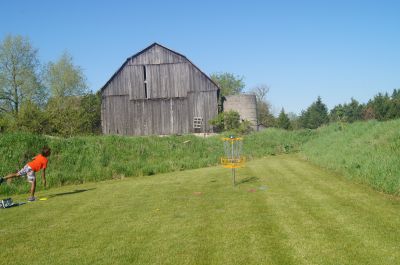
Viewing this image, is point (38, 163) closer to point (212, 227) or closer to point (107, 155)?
point (212, 227)

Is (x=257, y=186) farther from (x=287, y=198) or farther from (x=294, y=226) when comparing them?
(x=294, y=226)

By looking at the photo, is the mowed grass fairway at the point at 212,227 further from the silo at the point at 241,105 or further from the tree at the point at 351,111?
the tree at the point at 351,111

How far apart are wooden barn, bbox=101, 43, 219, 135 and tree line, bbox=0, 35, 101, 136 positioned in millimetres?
5535

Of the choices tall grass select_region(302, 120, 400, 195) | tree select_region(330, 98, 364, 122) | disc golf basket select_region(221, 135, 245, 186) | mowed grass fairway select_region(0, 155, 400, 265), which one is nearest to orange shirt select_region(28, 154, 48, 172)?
mowed grass fairway select_region(0, 155, 400, 265)

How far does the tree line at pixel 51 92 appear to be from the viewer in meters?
42.6

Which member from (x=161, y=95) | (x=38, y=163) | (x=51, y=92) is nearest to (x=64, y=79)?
(x=51, y=92)

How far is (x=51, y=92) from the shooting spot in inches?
2425

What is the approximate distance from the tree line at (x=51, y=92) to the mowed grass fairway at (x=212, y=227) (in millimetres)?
30210

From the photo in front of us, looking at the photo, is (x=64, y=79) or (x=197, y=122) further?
(x=64, y=79)

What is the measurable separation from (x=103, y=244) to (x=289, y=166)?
1392cm

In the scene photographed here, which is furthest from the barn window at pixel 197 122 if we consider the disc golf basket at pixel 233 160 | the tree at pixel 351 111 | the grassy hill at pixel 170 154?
the tree at pixel 351 111

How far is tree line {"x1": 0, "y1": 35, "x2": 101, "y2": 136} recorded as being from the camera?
42625 mm

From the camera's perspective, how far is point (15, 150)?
75.9ft

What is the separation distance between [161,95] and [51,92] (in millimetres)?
28002
